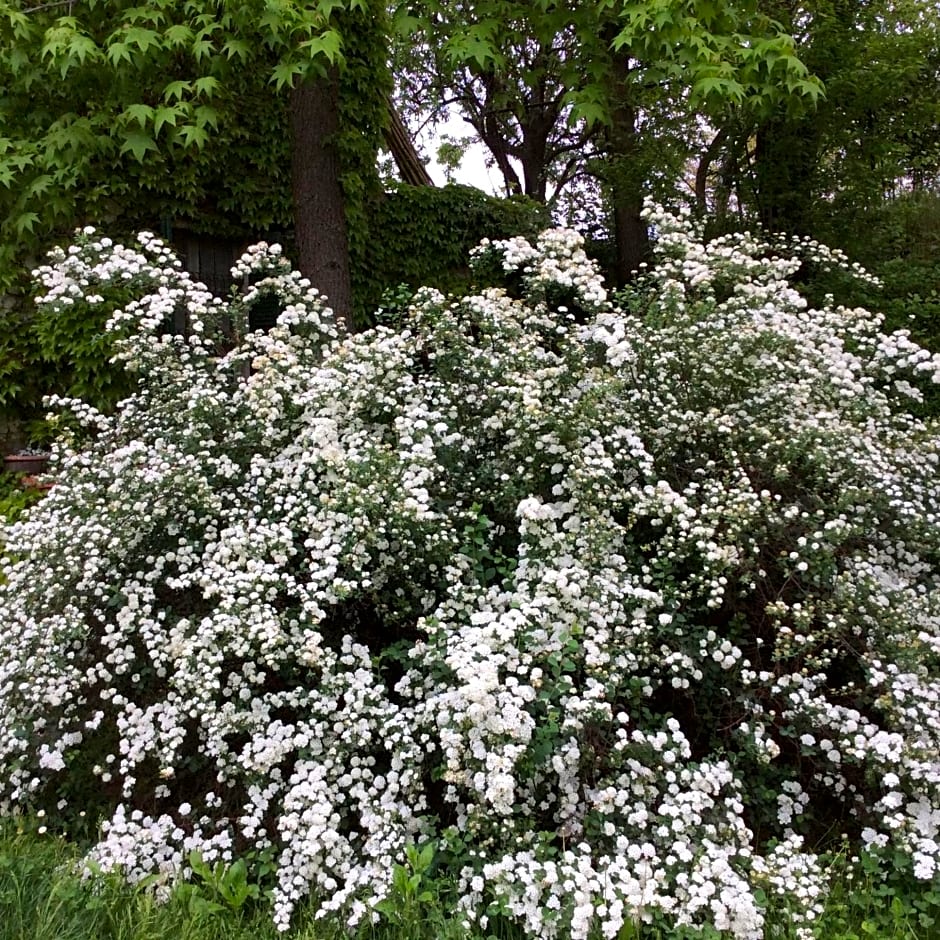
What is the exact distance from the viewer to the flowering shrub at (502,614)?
257cm

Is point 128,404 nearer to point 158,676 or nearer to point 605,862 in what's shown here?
point 158,676

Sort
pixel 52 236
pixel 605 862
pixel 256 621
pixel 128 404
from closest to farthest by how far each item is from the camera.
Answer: pixel 605 862
pixel 256 621
pixel 128 404
pixel 52 236

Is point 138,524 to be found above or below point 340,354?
below

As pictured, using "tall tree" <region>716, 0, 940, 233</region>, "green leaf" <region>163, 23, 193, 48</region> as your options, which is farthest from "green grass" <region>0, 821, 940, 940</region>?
"tall tree" <region>716, 0, 940, 233</region>

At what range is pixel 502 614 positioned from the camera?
9.61 ft

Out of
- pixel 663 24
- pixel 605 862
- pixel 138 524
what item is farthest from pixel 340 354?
pixel 663 24

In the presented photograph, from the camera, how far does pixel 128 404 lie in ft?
13.6

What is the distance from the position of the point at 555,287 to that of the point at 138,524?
254cm

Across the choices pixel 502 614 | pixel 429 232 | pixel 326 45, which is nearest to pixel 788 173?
pixel 429 232

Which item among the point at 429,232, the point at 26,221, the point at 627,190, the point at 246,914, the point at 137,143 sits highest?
the point at 137,143

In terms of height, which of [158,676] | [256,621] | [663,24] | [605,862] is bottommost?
[605,862]

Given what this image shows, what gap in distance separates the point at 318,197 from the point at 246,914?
15.2 feet

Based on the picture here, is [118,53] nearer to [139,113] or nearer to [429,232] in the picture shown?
[139,113]

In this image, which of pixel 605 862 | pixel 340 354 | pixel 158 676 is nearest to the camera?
pixel 605 862
